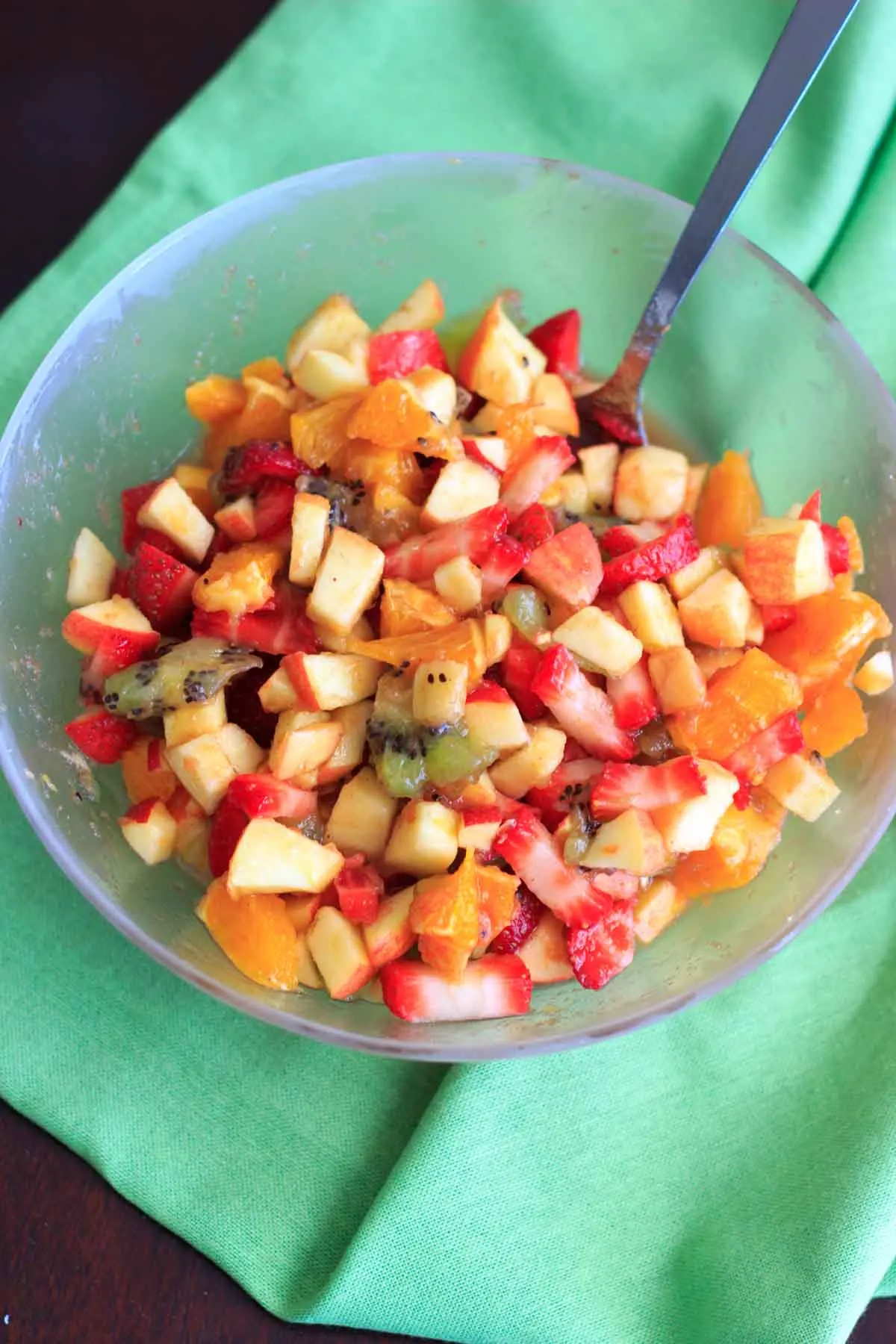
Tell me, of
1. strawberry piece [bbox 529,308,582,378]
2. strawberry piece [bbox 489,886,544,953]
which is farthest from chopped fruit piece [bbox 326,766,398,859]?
strawberry piece [bbox 529,308,582,378]

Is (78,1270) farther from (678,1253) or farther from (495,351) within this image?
(495,351)

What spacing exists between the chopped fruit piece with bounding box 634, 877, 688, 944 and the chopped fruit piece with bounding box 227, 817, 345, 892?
0.48 meters

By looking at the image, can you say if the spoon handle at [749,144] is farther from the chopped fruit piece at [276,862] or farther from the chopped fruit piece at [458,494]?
the chopped fruit piece at [276,862]

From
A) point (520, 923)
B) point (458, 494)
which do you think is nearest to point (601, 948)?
point (520, 923)

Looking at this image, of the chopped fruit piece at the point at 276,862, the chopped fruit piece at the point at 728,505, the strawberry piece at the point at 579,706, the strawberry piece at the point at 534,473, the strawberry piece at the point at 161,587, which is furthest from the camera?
the chopped fruit piece at the point at 728,505

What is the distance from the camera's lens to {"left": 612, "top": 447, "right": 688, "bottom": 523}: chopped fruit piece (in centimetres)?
216

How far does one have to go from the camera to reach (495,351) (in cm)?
215

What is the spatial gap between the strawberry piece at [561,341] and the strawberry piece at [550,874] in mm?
905

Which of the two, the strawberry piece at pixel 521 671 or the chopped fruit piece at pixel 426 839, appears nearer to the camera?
the chopped fruit piece at pixel 426 839

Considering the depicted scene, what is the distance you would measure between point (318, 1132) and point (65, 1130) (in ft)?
1.28

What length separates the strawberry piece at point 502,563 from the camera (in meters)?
1.91

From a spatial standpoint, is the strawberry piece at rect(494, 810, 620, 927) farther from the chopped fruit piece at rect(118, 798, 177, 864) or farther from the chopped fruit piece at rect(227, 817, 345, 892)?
the chopped fruit piece at rect(118, 798, 177, 864)

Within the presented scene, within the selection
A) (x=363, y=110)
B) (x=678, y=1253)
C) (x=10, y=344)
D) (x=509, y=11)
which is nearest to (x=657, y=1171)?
(x=678, y=1253)

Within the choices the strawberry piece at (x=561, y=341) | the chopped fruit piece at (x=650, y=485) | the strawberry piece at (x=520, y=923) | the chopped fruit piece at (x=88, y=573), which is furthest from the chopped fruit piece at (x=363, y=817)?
the strawberry piece at (x=561, y=341)
